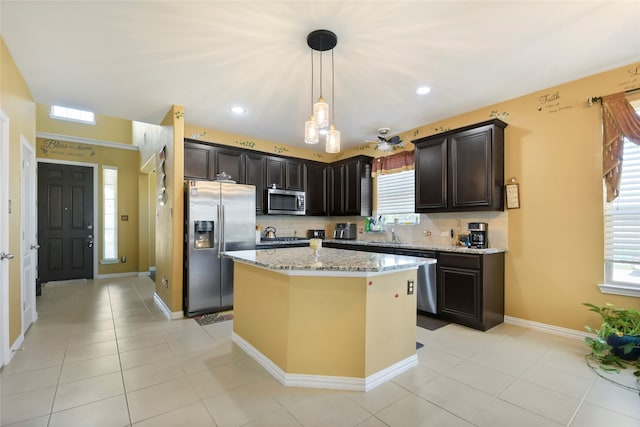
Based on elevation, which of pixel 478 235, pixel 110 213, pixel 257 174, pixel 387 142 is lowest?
pixel 478 235

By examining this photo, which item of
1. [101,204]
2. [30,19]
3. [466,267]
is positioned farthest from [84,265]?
[466,267]

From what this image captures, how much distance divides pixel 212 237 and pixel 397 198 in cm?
292

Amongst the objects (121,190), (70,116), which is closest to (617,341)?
(121,190)

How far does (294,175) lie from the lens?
5449 millimetres

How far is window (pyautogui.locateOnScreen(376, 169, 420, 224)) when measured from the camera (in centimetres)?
470

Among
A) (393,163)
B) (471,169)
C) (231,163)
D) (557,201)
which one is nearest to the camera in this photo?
(557,201)

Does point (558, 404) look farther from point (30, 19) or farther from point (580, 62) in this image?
point (30, 19)

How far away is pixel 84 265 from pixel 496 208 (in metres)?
7.35

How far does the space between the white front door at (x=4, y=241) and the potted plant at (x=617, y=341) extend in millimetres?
4880

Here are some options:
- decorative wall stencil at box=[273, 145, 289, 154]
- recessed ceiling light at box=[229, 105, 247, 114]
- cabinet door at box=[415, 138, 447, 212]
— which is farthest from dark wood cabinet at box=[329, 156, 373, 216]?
recessed ceiling light at box=[229, 105, 247, 114]

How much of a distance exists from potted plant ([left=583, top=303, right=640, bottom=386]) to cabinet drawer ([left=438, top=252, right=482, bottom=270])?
42.2 inches

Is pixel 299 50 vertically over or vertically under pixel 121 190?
over

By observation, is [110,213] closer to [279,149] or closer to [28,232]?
[28,232]

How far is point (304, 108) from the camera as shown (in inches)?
151
